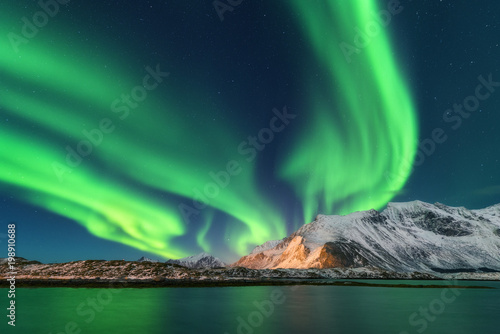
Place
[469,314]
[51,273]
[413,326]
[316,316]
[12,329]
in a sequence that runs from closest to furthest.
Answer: [12,329] → [413,326] → [316,316] → [469,314] → [51,273]

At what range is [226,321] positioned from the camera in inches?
2016

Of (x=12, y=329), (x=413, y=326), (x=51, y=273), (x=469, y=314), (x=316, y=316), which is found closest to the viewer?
(x=12, y=329)

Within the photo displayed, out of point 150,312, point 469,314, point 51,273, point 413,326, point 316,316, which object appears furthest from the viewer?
point 51,273

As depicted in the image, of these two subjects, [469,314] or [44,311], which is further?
[469,314]

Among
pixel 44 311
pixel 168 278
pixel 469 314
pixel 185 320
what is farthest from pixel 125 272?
pixel 469 314

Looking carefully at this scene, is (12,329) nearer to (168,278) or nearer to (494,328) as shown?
(494,328)

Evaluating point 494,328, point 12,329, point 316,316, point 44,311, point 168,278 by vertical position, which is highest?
point 168,278

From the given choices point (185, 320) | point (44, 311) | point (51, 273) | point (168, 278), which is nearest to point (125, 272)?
point (168, 278)

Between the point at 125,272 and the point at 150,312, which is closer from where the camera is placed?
the point at 150,312

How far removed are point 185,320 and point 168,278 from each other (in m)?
152

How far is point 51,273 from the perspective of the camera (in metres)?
190

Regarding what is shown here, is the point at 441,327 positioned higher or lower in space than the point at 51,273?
lower

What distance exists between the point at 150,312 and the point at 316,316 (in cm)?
2966

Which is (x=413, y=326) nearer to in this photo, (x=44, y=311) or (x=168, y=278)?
(x=44, y=311)
